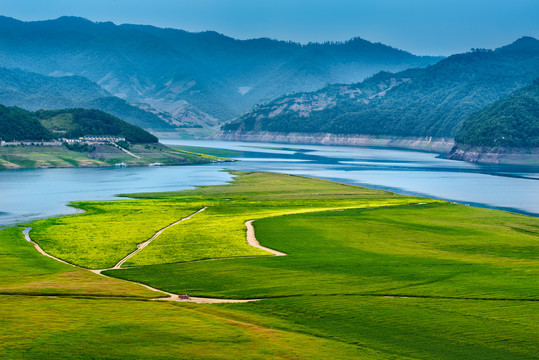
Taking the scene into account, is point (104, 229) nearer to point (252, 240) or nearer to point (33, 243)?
point (33, 243)

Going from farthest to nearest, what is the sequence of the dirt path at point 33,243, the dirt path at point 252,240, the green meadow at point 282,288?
1. the dirt path at point 252,240
2. the dirt path at point 33,243
3. the green meadow at point 282,288

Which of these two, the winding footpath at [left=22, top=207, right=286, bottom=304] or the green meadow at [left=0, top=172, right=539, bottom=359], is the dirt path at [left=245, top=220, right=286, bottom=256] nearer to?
the winding footpath at [left=22, top=207, right=286, bottom=304]

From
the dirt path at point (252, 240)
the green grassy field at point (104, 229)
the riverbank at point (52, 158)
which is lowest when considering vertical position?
the green grassy field at point (104, 229)

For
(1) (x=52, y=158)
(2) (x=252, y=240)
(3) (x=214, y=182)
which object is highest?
(1) (x=52, y=158)

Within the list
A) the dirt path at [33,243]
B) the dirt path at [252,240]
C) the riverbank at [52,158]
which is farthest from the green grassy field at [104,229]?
the riverbank at [52,158]

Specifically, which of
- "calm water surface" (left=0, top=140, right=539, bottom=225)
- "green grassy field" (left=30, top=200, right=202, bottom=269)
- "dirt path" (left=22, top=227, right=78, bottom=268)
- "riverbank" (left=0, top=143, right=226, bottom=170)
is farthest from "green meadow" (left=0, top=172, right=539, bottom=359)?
"riverbank" (left=0, top=143, right=226, bottom=170)

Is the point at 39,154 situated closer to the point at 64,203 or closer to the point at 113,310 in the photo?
the point at 64,203

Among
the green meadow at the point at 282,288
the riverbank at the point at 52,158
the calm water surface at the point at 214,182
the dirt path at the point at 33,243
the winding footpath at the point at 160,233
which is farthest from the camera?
the riverbank at the point at 52,158

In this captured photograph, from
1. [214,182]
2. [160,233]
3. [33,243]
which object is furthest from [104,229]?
[214,182]

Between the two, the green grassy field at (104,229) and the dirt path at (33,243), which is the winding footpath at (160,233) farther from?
the green grassy field at (104,229)
